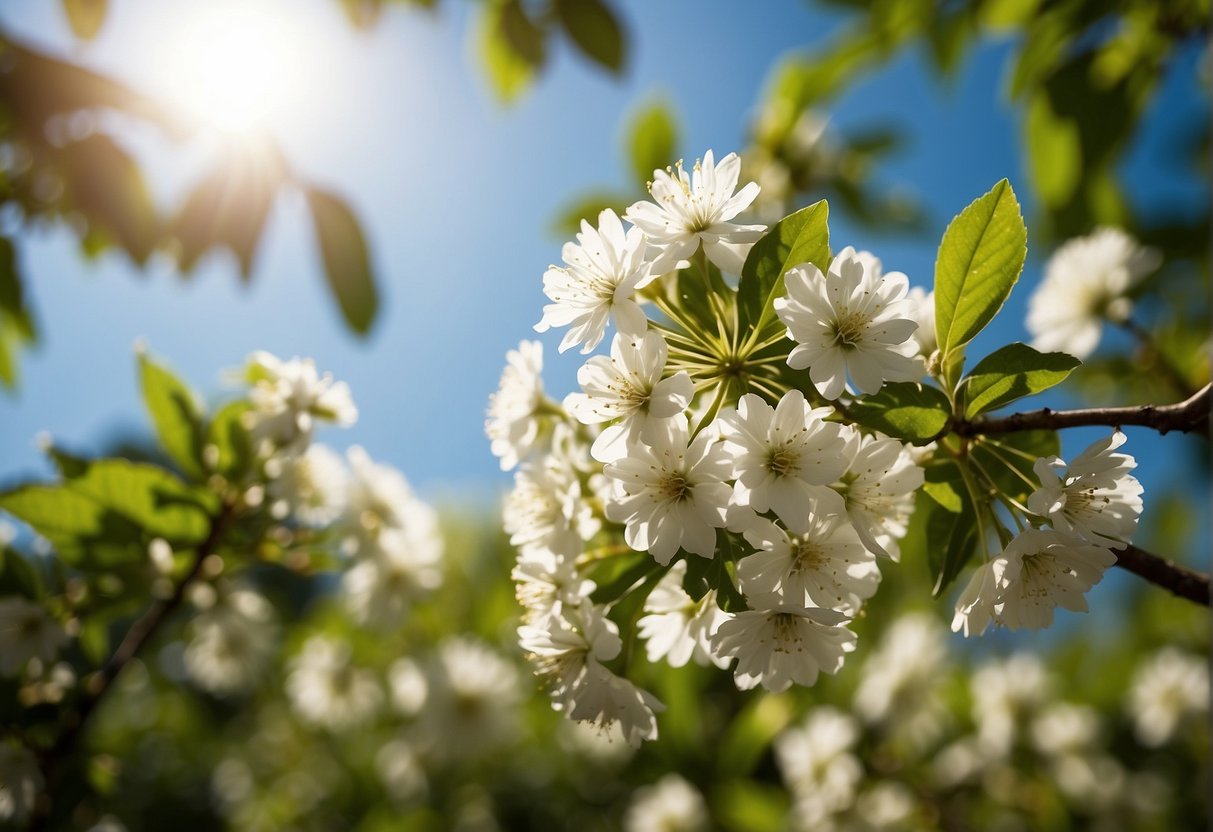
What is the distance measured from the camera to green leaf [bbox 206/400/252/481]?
159 centimetres

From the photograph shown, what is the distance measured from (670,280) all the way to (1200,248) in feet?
7.75

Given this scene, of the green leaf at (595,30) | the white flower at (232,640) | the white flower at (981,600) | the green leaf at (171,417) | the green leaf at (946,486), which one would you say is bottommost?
the white flower at (981,600)

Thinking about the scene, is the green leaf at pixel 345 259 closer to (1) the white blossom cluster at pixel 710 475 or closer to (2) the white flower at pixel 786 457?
(1) the white blossom cluster at pixel 710 475

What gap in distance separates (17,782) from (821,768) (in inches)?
89.2

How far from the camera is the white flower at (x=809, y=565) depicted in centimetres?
85

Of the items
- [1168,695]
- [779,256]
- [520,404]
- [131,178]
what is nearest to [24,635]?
[131,178]

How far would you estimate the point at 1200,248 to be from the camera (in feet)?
8.21

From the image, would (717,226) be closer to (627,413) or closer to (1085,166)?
(627,413)

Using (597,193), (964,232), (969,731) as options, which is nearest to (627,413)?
(964,232)

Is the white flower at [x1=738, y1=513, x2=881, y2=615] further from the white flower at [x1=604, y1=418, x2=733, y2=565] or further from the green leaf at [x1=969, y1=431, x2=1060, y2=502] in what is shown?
the green leaf at [x1=969, y1=431, x2=1060, y2=502]

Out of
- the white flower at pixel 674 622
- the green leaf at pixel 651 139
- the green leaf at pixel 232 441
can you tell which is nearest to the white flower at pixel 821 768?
the white flower at pixel 674 622

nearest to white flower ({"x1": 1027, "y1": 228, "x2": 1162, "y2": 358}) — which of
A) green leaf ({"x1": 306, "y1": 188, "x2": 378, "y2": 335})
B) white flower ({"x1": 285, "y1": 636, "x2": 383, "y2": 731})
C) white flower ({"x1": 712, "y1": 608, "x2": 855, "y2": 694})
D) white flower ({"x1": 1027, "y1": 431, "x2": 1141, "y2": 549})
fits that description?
white flower ({"x1": 1027, "y1": 431, "x2": 1141, "y2": 549})

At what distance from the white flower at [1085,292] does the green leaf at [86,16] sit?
208 cm

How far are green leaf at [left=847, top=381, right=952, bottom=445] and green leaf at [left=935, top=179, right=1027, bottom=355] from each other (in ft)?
0.41
